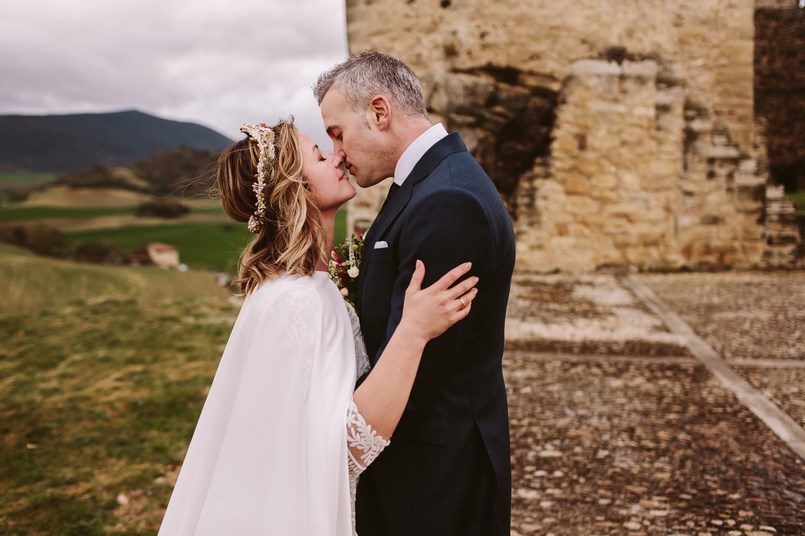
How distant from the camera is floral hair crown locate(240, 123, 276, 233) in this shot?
184cm

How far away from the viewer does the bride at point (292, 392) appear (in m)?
1.56

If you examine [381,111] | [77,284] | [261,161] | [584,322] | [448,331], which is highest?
[381,111]

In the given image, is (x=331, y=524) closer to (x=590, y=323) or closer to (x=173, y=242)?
(x=590, y=323)

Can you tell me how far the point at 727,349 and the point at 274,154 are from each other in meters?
4.99

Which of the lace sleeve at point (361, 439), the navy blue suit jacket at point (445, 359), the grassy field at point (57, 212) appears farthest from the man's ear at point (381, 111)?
the grassy field at point (57, 212)

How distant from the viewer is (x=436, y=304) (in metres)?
1.51

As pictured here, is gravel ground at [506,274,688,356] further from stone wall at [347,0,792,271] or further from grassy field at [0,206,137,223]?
grassy field at [0,206,137,223]

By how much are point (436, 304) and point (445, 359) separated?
20 centimetres

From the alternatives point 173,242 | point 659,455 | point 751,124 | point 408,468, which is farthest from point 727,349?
point 173,242

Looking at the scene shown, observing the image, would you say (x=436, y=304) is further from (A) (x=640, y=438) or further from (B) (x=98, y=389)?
(B) (x=98, y=389)

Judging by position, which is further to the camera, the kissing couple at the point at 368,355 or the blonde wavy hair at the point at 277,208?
the blonde wavy hair at the point at 277,208

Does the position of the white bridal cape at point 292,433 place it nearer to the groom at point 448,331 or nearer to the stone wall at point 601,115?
the groom at point 448,331

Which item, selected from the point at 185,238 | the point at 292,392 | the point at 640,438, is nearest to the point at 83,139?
the point at 185,238

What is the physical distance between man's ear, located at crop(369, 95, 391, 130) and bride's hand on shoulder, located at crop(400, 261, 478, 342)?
51 centimetres
